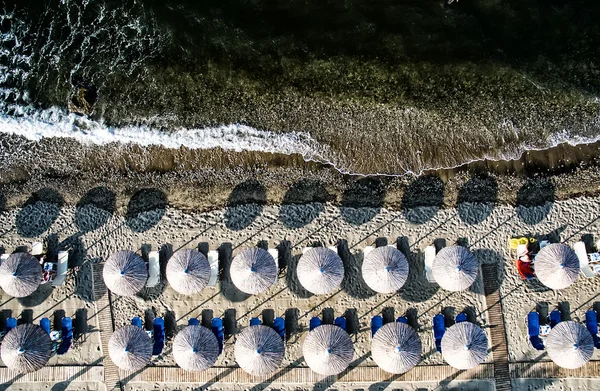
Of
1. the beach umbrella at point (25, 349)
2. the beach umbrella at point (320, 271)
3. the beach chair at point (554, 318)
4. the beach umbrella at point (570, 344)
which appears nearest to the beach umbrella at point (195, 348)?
the beach umbrella at point (320, 271)

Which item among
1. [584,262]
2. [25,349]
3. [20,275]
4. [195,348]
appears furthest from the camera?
[584,262]

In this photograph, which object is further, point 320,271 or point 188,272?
point 188,272

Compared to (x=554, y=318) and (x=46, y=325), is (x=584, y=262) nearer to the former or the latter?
(x=554, y=318)

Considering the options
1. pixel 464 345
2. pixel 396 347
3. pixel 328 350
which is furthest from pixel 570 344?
pixel 328 350

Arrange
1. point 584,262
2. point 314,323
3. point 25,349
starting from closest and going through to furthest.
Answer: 1. point 25,349
2. point 584,262
3. point 314,323

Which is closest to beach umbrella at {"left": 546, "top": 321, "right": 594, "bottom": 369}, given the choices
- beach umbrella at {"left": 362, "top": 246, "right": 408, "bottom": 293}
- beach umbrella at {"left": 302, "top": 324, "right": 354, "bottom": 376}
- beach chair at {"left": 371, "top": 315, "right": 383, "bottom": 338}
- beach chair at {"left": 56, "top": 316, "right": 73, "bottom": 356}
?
beach umbrella at {"left": 362, "top": 246, "right": 408, "bottom": 293}

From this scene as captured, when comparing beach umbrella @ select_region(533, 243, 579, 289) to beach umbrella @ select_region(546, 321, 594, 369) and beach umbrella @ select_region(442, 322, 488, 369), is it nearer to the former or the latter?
beach umbrella @ select_region(546, 321, 594, 369)
